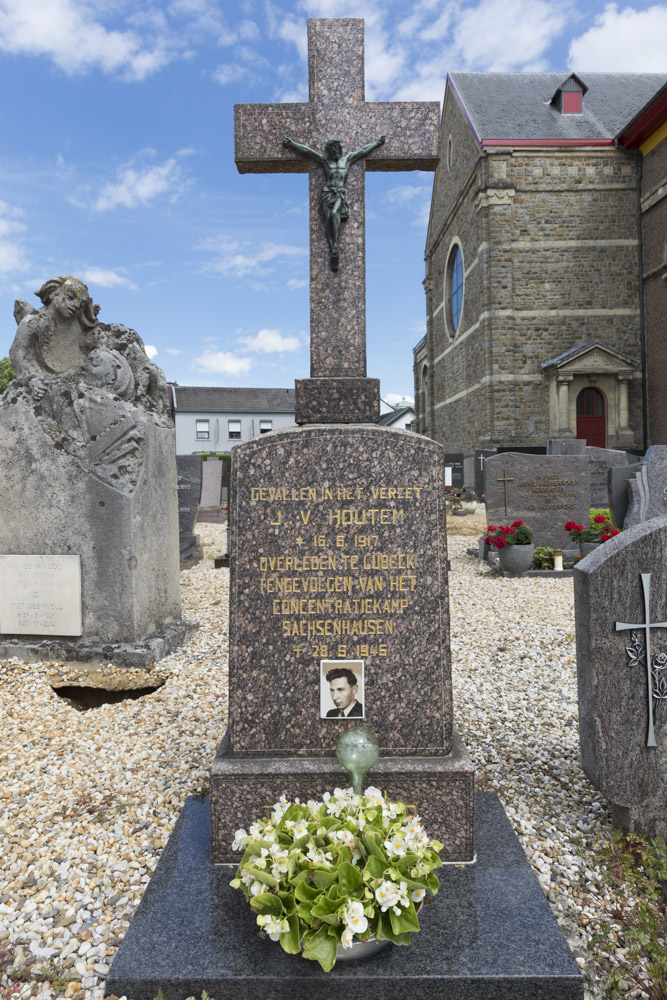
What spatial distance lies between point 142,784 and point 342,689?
1.44 metres

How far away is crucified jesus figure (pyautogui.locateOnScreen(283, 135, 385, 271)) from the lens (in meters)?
3.26

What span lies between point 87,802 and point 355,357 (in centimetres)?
267

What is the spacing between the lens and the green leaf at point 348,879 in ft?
6.00

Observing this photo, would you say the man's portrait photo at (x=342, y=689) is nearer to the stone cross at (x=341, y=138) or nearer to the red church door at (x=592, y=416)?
the stone cross at (x=341, y=138)

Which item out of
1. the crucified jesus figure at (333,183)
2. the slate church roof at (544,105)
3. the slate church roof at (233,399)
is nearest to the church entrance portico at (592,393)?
the slate church roof at (544,105)

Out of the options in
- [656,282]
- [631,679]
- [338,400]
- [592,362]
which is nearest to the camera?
[631,679]

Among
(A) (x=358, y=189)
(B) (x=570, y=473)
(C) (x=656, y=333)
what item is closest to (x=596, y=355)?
(C) (x=656, y=333)

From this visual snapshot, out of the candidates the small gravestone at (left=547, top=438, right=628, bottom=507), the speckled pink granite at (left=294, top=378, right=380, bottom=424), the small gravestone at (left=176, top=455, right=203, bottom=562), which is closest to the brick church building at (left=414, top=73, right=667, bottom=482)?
the small gravestone at (left=547, top=438, right=628, bottom=507)

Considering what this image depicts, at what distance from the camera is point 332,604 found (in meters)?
2.62

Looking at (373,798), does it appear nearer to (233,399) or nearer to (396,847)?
(396,847)

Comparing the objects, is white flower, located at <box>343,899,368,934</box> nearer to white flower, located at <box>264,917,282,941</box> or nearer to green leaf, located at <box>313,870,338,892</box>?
green leaf, located at <box>313,870,338,892</box>

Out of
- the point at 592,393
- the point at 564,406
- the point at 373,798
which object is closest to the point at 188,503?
the point at 373,798

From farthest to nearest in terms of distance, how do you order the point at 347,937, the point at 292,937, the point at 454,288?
the point at 454,288
the point at 292,937
the point at 347,937

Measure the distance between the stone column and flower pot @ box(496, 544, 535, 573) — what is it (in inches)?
475
